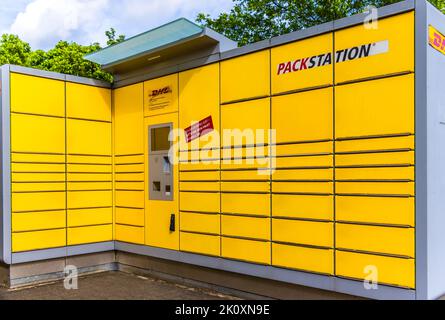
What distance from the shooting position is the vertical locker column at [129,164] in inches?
272

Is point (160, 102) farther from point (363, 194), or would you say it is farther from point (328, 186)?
point (363, 194)

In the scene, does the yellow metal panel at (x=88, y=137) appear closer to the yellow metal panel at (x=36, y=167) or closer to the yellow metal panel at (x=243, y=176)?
the yellow metal panel at (x=36, y=167)

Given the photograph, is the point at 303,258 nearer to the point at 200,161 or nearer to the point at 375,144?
the point at 375,144

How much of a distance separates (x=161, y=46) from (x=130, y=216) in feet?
9.63

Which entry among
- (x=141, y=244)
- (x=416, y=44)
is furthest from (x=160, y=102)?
(x=416, y=44)

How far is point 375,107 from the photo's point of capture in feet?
13.6

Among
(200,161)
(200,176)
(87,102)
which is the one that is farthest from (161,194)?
(87,102)

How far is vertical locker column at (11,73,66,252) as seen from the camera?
6082 millimetres

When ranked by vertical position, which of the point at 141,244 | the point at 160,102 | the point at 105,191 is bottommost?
the point at 141,244

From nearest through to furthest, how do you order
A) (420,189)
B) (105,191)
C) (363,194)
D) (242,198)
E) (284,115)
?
(420,189) < (363,194) < (284,115) < (242,198) < (105,191)

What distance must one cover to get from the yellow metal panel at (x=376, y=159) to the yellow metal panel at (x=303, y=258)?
1.01m

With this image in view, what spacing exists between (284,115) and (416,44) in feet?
5.39

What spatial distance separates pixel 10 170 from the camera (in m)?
6.00

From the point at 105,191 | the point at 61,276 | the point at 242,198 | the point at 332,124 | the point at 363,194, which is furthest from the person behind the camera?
the point at 105,191
